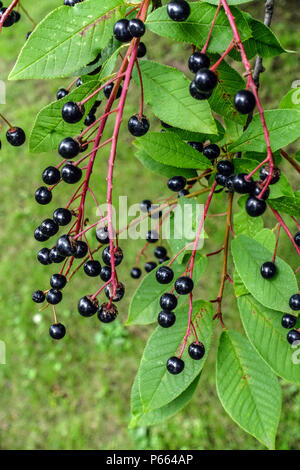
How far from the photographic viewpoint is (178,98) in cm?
93

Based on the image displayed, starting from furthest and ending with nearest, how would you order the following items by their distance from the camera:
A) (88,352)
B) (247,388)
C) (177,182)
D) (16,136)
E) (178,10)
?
(88,352), (177,182), (247,388), (16,136), (178,10)

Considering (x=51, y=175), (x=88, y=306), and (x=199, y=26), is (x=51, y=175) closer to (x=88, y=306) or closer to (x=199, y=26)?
(x=88, y=306)

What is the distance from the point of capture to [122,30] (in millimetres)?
856

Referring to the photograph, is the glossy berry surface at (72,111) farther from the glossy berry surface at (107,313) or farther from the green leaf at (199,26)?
the glossy berry surface at (107,313)

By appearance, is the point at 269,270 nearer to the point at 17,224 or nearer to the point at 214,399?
the point at 214,399

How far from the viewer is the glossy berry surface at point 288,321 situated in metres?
1.10

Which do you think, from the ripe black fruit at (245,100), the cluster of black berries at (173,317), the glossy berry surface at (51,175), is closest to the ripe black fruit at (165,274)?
Answer: the cluster of black berries at (173,317)

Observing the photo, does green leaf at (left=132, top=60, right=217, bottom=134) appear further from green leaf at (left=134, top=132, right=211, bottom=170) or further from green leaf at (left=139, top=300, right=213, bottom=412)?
green leaf at (left=139, top=300, right=213, bottom=412)

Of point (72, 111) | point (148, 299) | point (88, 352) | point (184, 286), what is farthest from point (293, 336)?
point (88, 352)

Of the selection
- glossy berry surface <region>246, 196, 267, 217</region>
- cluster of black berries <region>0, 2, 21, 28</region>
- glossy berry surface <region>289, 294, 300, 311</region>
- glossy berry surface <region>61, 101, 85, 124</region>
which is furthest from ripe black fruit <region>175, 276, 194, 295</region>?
cluster of black berries <region>0, 2, 21, 28</region>

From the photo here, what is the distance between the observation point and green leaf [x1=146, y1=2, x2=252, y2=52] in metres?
0.89

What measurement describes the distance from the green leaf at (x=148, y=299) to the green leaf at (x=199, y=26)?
0.59 metres

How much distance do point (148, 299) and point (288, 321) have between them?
0.38 meters
